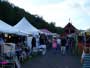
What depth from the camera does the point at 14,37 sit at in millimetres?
30891

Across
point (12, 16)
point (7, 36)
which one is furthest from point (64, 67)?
point (12, 16)

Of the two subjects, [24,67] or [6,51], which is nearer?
[6,51]

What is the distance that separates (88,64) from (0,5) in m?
33.8

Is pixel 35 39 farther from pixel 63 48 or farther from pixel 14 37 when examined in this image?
pixel 14 37

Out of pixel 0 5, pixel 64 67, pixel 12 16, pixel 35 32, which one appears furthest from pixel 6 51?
pixel 12 16

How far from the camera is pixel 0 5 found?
51.7 metres

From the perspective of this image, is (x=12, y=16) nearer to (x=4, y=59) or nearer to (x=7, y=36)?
(x=7, y=36)

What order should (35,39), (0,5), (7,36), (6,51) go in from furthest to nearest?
(0,5) → (35,39) → (7,36) → (6,51)

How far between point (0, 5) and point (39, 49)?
18.3 metres

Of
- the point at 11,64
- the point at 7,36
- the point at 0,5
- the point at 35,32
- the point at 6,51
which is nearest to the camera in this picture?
the point at 11,64

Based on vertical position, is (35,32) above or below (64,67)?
above

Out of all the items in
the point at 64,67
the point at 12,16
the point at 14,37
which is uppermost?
the point at 12,16

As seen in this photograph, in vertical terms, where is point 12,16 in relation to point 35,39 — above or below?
above

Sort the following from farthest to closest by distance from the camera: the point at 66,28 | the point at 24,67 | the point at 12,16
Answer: the point at 66,28, the point at 12,16, the point at 24,67
